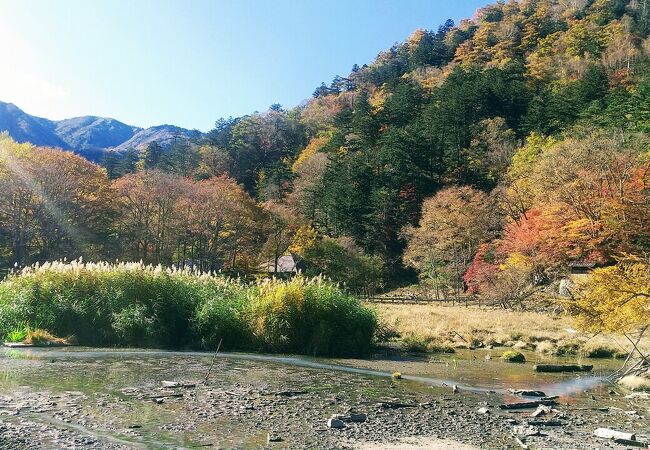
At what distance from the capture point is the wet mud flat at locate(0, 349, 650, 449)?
7559 mm

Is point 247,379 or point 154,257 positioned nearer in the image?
point 247,379

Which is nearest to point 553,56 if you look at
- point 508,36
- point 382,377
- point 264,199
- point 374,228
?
point 508,36

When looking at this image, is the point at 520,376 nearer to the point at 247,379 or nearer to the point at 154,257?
the point at 247,379

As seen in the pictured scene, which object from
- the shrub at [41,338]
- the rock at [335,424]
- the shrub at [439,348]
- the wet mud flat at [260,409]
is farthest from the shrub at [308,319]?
the rock at [335,424]

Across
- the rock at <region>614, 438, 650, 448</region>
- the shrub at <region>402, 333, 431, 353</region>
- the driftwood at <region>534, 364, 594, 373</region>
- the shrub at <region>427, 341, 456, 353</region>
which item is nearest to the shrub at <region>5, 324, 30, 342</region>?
the shrub at <region>402, 333, 431, 353</region>

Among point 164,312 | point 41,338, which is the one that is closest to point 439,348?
point 164,312

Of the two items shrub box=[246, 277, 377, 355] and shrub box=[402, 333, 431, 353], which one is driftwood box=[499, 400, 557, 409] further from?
shrub box=[402, 333, 431, 353]

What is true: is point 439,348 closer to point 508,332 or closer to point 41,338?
point 508,332

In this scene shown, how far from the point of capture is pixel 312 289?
17.9 m

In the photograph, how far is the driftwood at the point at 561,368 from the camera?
16.0m

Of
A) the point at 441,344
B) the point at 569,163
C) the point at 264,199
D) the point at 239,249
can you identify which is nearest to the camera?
the point at 441,344

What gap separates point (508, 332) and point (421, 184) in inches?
1575

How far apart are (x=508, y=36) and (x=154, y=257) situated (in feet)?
259

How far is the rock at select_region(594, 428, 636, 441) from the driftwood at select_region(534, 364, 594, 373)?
25.4ft
